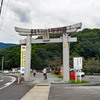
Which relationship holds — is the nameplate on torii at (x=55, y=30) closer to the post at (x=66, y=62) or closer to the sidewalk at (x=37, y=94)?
the post at (x=66, y=62)

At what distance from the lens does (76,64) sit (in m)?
16.7

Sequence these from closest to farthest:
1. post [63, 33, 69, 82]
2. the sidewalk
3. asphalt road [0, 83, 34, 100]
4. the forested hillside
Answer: the sidewalk < asphalt road [0, 83, 34, 100] < post [63, 33, 69, 82] < the forested hillside

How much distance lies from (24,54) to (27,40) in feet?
6.48

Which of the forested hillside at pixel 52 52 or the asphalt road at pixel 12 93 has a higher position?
the forested hillside at pixel 52 52

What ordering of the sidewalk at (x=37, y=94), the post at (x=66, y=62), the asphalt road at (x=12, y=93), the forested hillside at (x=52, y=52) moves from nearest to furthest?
the sidewalk at (x=37, y=94)
the asphalt road at (x=12, y=93)
the post at (x=66, y=62)
the forested hillside at (x=52, y=52)

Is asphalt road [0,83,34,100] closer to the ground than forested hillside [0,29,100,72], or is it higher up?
closer to the ground

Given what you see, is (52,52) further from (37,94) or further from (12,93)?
(37,94)

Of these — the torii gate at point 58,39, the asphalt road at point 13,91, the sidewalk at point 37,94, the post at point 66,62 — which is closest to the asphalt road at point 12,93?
the asphalt road at point 13,91

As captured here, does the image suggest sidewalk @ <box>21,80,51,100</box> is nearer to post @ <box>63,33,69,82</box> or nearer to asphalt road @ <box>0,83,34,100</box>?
asphalt road @ <box>0,83,34,100</box>

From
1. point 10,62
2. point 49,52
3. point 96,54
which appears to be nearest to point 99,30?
point 96,54

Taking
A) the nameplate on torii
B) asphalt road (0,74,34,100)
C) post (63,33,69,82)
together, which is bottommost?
asphalt road (0,74,34,100)

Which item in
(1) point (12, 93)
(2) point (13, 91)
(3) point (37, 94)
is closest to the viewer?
(3) point (37, 94)

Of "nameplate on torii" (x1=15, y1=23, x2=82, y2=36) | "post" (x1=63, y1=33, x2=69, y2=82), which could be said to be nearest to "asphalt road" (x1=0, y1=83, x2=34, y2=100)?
"post" (x1=63, y1=33, x2=69, y2=82)

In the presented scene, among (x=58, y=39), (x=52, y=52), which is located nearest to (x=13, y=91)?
(x=58, y=39)
